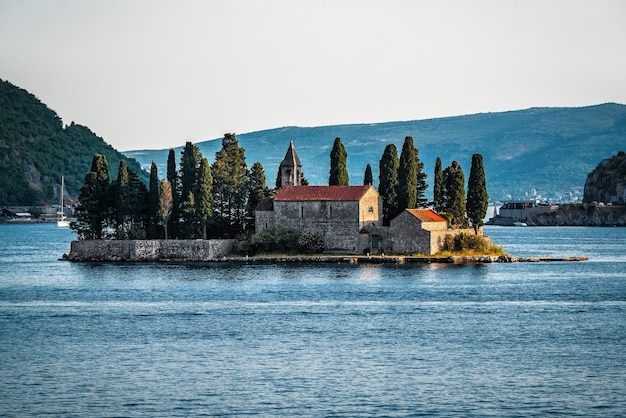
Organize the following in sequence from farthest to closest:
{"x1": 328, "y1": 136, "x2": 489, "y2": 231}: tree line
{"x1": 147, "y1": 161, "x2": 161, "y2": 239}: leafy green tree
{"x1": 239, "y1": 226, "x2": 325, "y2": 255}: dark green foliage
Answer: {"x1": 147, "y1": 161, "x2": 161, "y2": 239}: leafy green tree < {"x1": 328, "y1": 136, "x2": 489, "y2": 231}: tree line < {"x1": 239, "y1": 226, "x2": 325, "y2": 255}: dark green foliage

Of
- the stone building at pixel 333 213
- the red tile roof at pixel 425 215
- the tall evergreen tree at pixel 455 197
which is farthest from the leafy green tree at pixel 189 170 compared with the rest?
the tall evergreen tree at pixel 455 197

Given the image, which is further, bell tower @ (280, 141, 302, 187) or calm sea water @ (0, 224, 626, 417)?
bell tower @ (280, 141, 302, 187)

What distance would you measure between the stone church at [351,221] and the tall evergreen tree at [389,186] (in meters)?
1.46

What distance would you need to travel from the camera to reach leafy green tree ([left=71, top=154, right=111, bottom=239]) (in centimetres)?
8125

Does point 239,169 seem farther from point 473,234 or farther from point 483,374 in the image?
point 483,374

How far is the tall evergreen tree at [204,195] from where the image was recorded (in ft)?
258

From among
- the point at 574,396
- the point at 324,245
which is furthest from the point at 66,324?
the point at 324,245

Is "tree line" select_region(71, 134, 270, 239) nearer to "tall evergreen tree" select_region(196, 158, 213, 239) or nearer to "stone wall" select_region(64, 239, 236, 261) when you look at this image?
"tall evergreen tree" select_region(196, 158, 213, 239)

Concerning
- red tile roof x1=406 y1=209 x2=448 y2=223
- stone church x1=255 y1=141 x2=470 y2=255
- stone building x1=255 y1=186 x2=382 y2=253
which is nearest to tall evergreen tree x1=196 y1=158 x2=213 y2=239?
stone church x1=255 y1=141 x2=470 y2=255

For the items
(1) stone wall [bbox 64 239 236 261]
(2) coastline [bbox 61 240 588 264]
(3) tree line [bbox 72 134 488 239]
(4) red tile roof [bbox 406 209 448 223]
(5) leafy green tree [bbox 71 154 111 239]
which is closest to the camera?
(4) red tile roof [bbox 406 209 448 223]

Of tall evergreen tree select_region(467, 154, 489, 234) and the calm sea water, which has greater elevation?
tall evergreen tree select_region(467, 154, 489, 234)

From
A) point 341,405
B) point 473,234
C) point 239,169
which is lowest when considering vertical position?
point 341,405

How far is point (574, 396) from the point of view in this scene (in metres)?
31.1

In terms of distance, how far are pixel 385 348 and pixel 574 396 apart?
954cm
